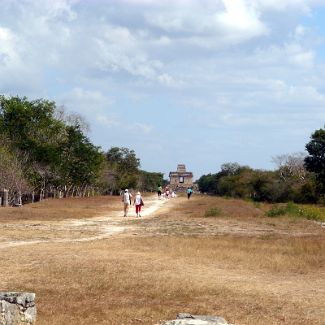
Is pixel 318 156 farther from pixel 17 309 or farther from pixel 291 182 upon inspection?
pixel 17 309

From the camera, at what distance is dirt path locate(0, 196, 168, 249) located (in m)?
20.6

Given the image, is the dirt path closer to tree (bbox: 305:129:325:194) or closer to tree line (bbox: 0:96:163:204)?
tree line (bbox: 0:96:163:204)

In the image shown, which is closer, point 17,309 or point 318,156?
point 17,309

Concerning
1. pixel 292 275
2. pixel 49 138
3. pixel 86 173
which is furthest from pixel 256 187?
pixel 292 275

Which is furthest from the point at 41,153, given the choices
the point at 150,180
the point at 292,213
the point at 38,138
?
the point at 150,180

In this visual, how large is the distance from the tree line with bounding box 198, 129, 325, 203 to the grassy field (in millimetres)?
43690

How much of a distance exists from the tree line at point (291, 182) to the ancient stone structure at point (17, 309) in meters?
58.8

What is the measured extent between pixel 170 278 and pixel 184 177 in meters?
118

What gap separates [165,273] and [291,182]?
68.2m

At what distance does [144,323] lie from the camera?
1082cm

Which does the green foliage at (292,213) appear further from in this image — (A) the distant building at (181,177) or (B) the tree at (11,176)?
(A) the distant building at (181,177)

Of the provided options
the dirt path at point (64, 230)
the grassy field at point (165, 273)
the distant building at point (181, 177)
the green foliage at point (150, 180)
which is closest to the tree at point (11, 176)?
the dirt path at point (64, 230)

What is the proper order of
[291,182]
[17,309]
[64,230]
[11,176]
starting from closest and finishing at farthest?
1. [17,309]
2. [64,230]
3. [11,176]
4. [291,182]

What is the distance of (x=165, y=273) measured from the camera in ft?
49.0
